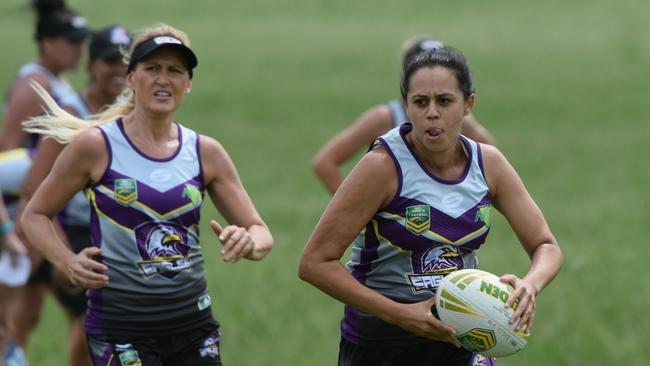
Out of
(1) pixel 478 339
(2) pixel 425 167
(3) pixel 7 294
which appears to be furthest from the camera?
(3) pixel 7 294

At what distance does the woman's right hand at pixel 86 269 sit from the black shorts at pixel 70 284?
1.99 metres

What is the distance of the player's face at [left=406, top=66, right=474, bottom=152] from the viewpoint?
17.5 feet

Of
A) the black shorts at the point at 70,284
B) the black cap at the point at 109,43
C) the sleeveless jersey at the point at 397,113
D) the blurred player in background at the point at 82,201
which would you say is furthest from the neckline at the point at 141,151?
the sleeveless jersey at the point at 397,113

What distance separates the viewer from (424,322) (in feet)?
17.2

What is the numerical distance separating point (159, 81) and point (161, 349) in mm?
1233

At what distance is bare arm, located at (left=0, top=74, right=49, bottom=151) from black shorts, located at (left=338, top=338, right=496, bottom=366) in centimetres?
334

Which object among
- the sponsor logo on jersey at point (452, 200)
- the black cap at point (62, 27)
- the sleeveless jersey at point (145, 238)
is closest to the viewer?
the sponsor logo on jersey at point (452, 200)

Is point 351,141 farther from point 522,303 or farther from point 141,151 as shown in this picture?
point 522,303

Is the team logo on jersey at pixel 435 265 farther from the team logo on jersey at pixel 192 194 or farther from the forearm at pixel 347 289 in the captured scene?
the team logo on jersey at pixel 192 194

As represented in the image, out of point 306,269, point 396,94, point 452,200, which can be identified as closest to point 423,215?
point 452,200

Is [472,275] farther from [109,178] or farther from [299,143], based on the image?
[299,143]

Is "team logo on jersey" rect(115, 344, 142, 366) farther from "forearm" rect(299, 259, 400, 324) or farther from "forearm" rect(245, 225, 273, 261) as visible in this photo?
"forearm" rect(299, 259, 400, 324)

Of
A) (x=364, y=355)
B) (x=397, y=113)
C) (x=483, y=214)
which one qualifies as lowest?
(x=364, y=355)

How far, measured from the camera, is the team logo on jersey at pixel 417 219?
17.7 feet
